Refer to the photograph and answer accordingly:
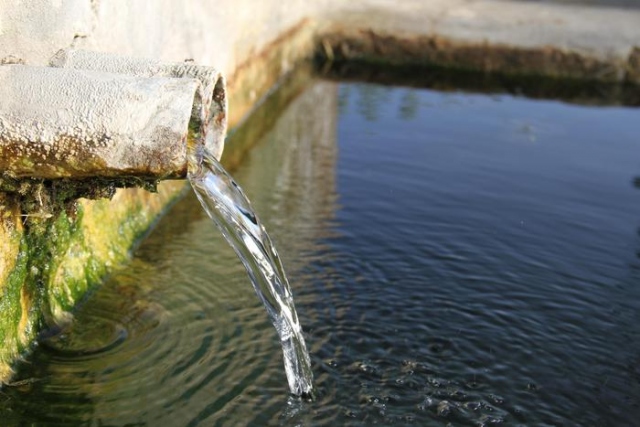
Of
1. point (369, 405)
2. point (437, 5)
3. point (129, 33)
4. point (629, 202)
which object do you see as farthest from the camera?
point (437, 5)

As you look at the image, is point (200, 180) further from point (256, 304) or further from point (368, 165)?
point (368, 165)

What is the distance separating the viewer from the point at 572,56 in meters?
9.26

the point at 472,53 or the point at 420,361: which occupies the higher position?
the point at 472,53

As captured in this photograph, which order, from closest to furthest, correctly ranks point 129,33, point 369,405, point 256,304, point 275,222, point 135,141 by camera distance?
point 135,141 → point 369,405 → point 256,304 → point 129,33 → point 275,222

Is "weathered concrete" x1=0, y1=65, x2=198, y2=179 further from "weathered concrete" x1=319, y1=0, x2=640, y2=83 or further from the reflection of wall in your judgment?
"weathered concrete" x1=319, y1=0, x2=640, y2=83

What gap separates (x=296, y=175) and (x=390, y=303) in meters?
2.10

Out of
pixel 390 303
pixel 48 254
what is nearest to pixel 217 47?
pixel 390 303

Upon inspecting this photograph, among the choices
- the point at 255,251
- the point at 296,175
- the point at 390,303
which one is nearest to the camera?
the point at 255,251

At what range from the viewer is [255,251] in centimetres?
370

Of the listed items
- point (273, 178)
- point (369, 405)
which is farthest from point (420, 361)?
point (273, 178)

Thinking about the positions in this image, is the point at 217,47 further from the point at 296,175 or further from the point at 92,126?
the point at 92,126

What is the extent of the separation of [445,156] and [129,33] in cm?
273

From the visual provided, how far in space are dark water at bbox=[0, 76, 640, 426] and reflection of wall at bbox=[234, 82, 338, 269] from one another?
0.02m

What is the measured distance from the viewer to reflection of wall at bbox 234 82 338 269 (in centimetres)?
511
